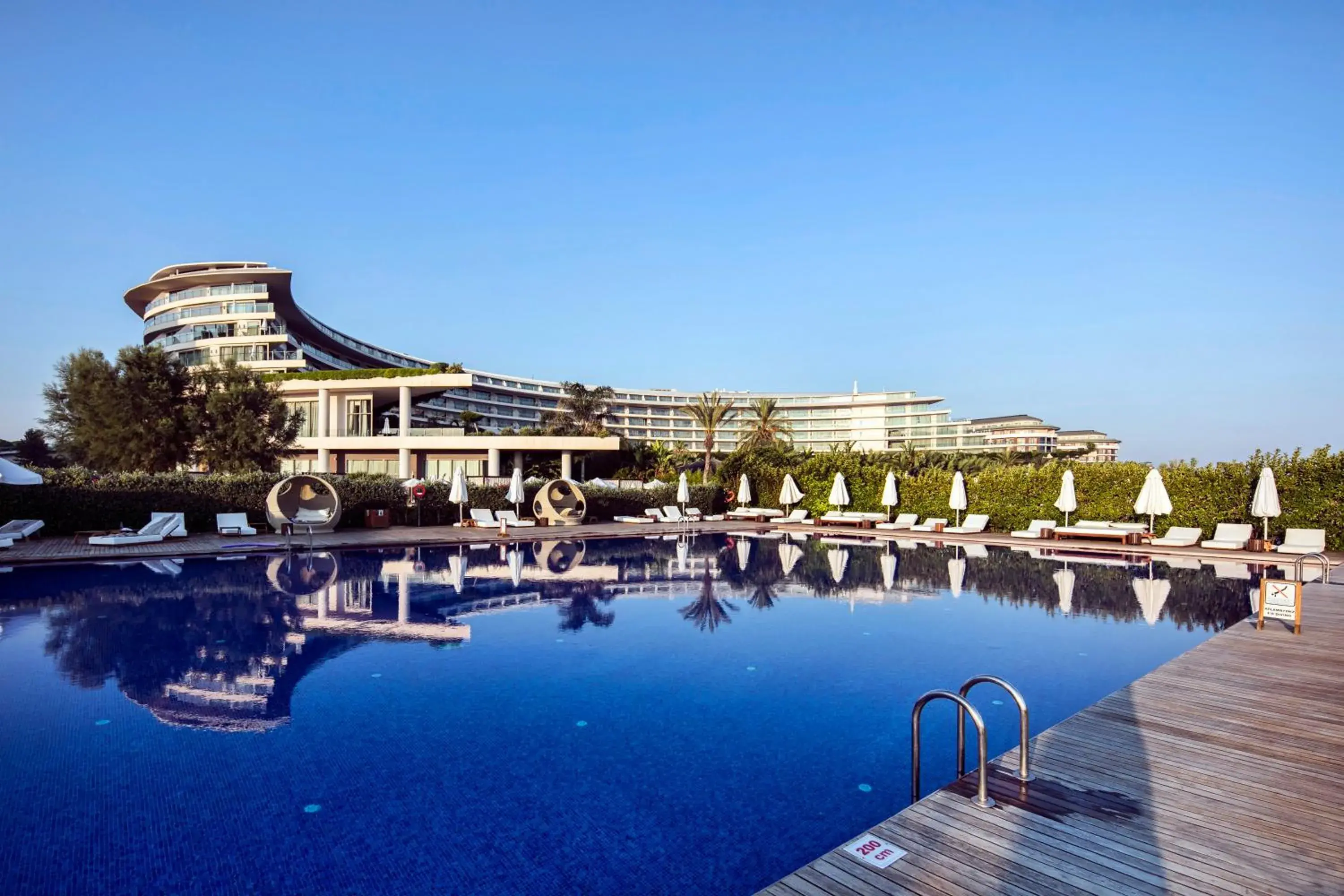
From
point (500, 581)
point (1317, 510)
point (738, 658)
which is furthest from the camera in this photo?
point (1317, 510)

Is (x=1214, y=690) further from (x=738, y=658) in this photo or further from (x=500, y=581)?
(x=500, y=581)

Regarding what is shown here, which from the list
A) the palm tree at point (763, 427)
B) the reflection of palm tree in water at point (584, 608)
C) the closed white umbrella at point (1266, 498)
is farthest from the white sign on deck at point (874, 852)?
the palm tree at point (763, 427)

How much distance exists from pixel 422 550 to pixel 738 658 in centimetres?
1206

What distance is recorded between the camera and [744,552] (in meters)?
19.0

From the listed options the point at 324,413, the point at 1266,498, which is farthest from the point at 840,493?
the point at 324,413

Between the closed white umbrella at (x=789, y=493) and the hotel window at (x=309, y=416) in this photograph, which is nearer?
the closed white umbrella at (x=789, y=493)

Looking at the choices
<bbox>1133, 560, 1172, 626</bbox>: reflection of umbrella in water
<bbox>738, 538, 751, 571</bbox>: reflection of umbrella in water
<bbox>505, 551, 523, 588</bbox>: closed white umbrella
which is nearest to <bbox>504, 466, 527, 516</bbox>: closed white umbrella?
<bbox>505, 551, 523, 588</bbox>: closed white umbrella

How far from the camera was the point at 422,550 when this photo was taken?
18.2 meters

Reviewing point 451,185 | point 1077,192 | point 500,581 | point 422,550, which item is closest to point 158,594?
point 500,581

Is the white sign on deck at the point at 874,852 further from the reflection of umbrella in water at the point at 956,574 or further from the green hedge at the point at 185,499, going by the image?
the green hedge at the point at 185,499

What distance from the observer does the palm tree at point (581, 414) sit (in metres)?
50.4

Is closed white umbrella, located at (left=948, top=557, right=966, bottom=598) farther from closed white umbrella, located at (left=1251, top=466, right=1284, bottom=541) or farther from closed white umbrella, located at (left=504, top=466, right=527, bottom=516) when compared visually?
closed white umbrella, located at (left=504, top=466, right=527, bottom=516)

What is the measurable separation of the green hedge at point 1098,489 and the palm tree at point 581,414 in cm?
2223

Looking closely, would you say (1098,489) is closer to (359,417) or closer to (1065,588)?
(1065,588)
